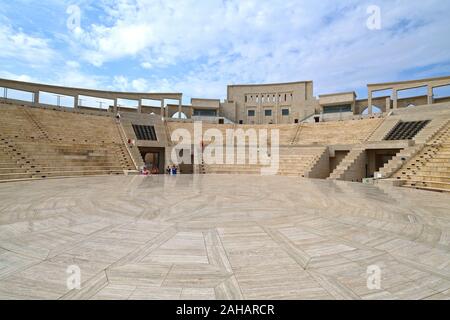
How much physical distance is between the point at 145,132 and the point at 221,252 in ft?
91.0

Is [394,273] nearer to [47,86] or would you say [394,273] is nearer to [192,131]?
[192,131]

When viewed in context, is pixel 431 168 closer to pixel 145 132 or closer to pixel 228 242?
pixel 228 242

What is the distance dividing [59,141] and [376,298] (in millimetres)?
25275

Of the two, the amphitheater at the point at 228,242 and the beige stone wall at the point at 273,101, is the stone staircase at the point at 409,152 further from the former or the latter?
the beige stone wall at the point at 273,101

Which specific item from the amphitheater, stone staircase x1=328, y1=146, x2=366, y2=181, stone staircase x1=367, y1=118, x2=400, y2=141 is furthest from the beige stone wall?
the amphitheater

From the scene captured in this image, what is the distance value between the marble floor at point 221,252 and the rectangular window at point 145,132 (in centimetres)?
2155

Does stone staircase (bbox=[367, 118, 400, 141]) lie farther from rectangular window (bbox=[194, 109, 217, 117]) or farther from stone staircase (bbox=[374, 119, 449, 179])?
rectangular window (bbox=[194, 109, 217, 117])

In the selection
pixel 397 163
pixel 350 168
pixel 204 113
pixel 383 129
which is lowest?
pixel 350 168

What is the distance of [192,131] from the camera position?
32.8 metres

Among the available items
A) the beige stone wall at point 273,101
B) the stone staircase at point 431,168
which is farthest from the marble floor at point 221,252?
the beige stone wall at point 273,101

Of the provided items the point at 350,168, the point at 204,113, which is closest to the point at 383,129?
the point at 350,168

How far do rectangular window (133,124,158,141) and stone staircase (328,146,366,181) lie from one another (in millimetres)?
19907

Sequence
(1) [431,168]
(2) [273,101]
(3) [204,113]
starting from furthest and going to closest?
1. (3) [204,113]
2. (2) [273,101]
3. (1) [431,168]

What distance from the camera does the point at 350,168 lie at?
19547 millimetres
